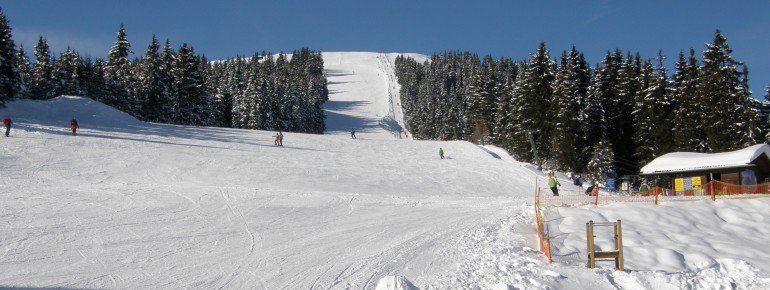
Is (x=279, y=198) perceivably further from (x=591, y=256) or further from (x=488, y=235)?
(x=591, y=256)

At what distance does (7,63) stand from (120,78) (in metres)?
17.3

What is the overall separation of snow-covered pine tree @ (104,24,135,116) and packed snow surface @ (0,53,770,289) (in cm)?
2916

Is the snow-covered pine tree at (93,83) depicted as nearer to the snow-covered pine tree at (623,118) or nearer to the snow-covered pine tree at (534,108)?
the snow-covered pine tree at (534,108)

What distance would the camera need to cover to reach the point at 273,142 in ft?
148

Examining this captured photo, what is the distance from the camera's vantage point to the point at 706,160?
3117 centimetres

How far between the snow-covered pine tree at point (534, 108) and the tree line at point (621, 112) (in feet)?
0.31

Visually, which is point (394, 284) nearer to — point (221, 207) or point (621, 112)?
point (221, 207)

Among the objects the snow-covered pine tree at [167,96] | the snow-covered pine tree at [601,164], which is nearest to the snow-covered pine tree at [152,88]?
the snow-covered pine tree at [167,96]

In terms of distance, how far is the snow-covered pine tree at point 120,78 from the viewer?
212ft

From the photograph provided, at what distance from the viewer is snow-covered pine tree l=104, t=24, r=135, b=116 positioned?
6462 centimetres

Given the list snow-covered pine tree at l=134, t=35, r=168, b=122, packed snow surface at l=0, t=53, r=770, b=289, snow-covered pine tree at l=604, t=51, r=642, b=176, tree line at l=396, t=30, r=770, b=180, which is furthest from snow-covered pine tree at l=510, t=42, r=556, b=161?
snow-covered pine tree at l=134, t=35, r=168, b=122

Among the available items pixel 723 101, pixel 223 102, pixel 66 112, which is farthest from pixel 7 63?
pixel 723 101

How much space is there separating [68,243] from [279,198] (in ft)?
33.3

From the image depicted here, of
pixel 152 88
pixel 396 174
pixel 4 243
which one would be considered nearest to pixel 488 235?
pixel 4 243
